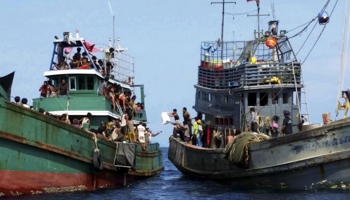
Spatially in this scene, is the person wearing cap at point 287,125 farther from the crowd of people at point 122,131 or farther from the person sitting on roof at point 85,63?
the person sitting on roof at point 85,63

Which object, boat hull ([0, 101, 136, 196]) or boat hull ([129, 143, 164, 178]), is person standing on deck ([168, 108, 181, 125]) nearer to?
boat hull ([129, 143, 164, 178])

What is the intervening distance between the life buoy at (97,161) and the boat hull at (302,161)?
14.3ft

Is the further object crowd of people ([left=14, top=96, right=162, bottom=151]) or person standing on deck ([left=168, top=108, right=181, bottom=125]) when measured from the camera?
person standing on deck ([left=168, top=108, right=181, bottom=125])

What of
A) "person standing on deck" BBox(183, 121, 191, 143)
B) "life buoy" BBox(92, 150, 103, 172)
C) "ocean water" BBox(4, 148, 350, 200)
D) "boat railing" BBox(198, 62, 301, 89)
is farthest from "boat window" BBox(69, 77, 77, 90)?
"boat railing" BBox(198, 62, 301, 89)

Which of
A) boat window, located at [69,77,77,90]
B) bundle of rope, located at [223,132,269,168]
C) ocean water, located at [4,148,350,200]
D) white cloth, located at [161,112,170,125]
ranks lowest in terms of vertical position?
ocean water, located at [4,148,350,200]

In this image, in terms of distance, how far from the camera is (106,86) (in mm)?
24938

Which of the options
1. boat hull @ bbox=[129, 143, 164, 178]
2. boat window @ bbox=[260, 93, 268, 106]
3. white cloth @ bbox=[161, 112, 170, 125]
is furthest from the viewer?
white cloth @ bbox=[161, 112, 170, 125]

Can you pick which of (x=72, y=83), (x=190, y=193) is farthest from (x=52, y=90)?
(x=190, y=193)

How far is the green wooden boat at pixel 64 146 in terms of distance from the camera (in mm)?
18438

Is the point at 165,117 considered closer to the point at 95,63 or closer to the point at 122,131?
the point at 95,63

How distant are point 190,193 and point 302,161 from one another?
13.8ft

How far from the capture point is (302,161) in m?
19.4

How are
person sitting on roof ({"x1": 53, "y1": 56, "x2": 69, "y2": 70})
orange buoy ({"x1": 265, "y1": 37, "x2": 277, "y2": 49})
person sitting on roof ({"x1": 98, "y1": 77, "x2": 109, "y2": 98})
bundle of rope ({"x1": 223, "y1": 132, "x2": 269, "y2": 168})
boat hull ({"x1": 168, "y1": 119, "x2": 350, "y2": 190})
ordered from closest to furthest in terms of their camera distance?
boat hull ({"x1": 168, "y1": 119, "x2": 350, "y2": 190})
bundle of rope ({"x1": 223, "y1": 132, "x2": 269, "y2": 168})
orange buoy ({"x1": 265, "y1": 37, "x2": 277, "y2": 49})
person sitting on roof ({"x1": 98, "y1": 77, "x2": 109, "y2": 98})
person sitting on roof ({"x1": 53, "y1": 56, "x2": 69, "y2": 70})

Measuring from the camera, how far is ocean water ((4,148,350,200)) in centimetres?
1864
